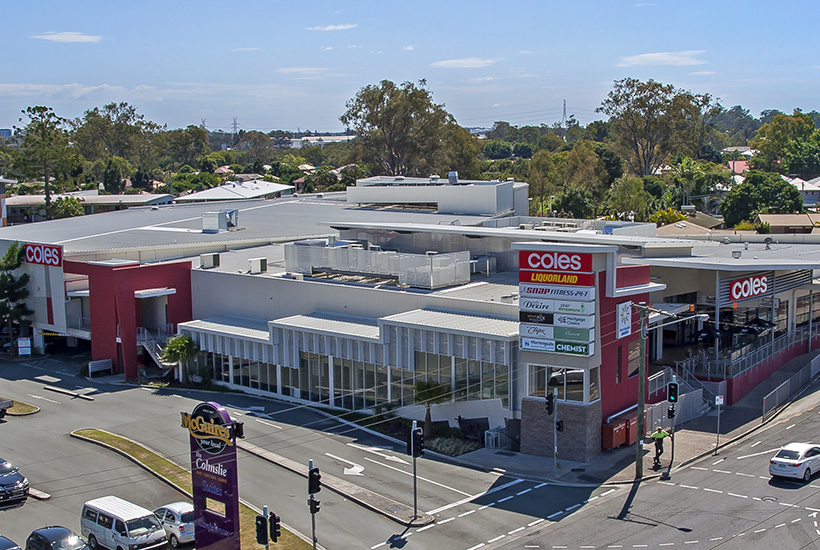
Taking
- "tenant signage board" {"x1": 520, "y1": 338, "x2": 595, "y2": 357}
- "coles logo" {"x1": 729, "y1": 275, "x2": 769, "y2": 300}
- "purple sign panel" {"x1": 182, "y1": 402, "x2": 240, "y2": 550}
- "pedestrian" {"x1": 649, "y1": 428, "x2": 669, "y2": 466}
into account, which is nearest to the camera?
"purple sign panel" {"x1": 182, "y1": 402, "x2": 240, "y2": 550}

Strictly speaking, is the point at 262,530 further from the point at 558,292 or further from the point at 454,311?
the point at 454,311

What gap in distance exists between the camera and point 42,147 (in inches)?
4636

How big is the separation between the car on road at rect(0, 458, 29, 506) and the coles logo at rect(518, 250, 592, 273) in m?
20.5

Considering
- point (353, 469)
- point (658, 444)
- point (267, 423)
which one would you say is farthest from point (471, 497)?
point (267, 423)

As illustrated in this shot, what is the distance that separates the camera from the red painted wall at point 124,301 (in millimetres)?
49500

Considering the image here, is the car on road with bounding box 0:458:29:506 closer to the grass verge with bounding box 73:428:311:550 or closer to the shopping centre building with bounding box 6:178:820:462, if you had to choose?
the grass verge with bounding box 73:428:311:550

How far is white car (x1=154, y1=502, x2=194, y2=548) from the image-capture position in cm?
2833

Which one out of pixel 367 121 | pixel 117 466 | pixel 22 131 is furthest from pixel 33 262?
pixel 22 131

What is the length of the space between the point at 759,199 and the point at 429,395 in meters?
77.1

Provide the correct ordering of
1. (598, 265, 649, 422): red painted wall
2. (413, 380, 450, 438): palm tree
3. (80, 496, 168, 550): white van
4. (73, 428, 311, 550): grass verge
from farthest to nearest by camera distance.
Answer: (413, 380, 450, 438): palm tree → (598, 265, 649, 422): red painted wall → (73, 428, 311, 550): grass verge → (80, 496, 168, 550): white van

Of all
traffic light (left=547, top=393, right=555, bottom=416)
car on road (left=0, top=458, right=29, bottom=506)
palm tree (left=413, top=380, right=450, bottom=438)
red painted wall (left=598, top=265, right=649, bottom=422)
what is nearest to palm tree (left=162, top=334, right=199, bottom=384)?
palm tree (left=413, top=380, right=450, bottom=438)

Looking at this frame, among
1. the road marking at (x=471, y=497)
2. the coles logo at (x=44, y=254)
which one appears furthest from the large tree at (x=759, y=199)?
the road marking at (x=471, y=497)

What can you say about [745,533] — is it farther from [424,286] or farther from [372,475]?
[424,286]

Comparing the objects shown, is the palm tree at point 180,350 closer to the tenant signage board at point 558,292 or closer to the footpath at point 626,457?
the footpath at point 626,457
